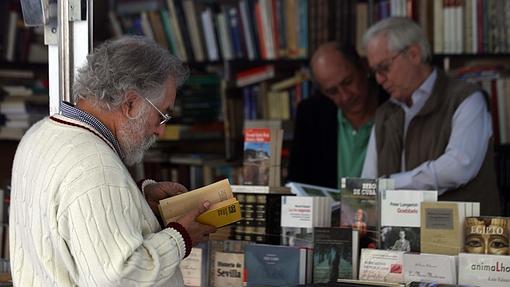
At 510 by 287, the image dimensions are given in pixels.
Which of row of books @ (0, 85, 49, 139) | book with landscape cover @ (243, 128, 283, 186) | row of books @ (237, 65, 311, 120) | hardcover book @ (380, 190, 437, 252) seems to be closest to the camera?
hardcover book @ (380, 190, 437, 252)

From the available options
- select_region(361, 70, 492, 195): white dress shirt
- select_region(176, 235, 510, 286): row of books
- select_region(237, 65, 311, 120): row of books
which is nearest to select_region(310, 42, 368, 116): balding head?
select_region(237, 65, 311, 120): row of books

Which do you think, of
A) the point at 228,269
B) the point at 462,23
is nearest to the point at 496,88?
the point at 462,23

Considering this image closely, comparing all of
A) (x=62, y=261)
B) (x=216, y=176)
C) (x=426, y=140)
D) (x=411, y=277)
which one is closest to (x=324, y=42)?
(x=216, y=176)

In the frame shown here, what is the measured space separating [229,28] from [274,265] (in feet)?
10.5

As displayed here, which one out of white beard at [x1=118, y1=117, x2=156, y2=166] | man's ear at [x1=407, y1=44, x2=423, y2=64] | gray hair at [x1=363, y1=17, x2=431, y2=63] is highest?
gray hair at [x1=363, y1=17, x2=431, y2=63]

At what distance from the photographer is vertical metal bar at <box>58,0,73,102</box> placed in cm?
312

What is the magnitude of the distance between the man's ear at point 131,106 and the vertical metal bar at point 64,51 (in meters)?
0.57

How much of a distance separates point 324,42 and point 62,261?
139 inches

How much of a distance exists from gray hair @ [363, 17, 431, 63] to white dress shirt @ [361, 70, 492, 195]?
0.39 metres

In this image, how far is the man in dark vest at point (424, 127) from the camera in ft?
13.6

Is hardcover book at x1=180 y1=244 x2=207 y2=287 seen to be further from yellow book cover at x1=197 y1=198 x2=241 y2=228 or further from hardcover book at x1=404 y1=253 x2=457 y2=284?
hardcover book at x1=404 y1=253 x2=457 y2=284

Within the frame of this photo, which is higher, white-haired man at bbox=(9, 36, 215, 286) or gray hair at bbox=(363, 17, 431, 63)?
gray hair at bbox=(363, 17, 431, 63)

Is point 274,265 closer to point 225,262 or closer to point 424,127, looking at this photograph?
point 225,262

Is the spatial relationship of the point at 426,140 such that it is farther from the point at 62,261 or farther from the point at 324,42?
the point at 62,261
